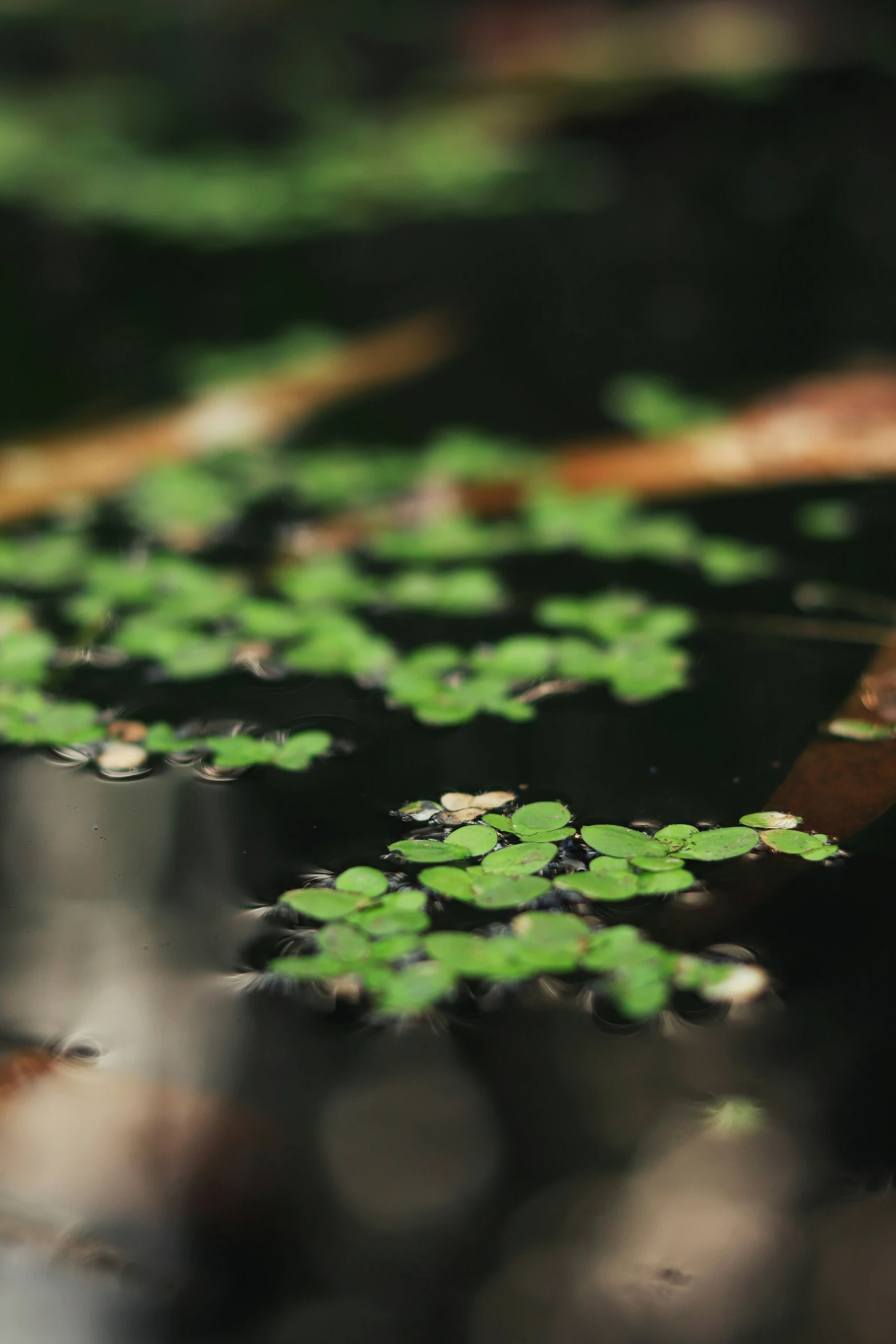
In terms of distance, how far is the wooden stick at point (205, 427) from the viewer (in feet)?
5.95

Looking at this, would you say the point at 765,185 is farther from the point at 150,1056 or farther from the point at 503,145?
the point at 150,1056

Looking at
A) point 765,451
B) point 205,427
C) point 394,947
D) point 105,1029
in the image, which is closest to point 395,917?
point 394,947

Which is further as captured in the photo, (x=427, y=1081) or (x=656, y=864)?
(x=656, y=864)

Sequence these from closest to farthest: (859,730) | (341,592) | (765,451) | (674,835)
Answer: (674,835), (859,730), (341,592), (765,451)

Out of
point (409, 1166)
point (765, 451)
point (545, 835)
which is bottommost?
point (409, 1166)

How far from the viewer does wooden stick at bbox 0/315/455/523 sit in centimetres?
181

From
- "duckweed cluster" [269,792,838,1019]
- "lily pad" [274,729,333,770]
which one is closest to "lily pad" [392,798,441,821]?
"duckweed cluster" [269,792,838,1019]

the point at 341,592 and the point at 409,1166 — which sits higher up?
the point at 341,592

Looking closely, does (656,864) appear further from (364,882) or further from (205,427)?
(205,427)

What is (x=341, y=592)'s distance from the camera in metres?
1.48

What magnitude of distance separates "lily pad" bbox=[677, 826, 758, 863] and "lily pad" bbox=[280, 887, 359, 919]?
298 millimetres

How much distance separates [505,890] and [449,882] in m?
0.05

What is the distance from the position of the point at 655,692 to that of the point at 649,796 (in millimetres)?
191

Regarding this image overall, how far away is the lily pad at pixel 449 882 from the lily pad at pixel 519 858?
24 millimetres
